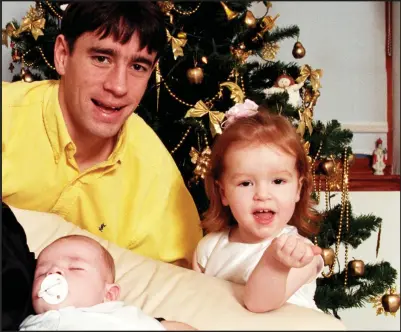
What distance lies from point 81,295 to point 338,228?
1006mm

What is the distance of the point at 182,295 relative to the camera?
1.15 metres

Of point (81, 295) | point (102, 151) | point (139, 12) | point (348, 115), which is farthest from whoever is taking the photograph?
point (348, 115)

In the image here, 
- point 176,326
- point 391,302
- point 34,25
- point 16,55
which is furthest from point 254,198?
point 16,55

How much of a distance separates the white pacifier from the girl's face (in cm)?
43

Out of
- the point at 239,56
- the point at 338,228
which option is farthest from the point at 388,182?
the point at 239,56

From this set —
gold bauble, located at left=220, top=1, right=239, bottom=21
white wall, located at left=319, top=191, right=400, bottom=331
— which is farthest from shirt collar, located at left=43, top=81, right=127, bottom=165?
white wall, located at left=319, top=191, right=400, bottom=331

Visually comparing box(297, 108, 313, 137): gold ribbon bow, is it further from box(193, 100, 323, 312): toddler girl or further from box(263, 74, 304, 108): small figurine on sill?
box(193, 100, 323, 312): toddler girl

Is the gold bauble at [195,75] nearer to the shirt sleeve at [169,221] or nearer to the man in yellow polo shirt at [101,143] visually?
the man in yellow polo shirt at [101,143]

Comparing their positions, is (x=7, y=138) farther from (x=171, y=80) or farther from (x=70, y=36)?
(x=171, y=80)

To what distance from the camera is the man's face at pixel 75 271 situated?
1.05 m

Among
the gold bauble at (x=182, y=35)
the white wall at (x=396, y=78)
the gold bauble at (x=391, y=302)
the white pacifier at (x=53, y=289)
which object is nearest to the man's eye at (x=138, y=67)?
the gold bauble at (x=182, y=35)

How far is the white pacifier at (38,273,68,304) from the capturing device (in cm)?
103

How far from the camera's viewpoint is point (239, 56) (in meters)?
1.83

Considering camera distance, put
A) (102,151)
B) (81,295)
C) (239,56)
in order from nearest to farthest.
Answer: (81,295) < (102,151) < (239,56)
